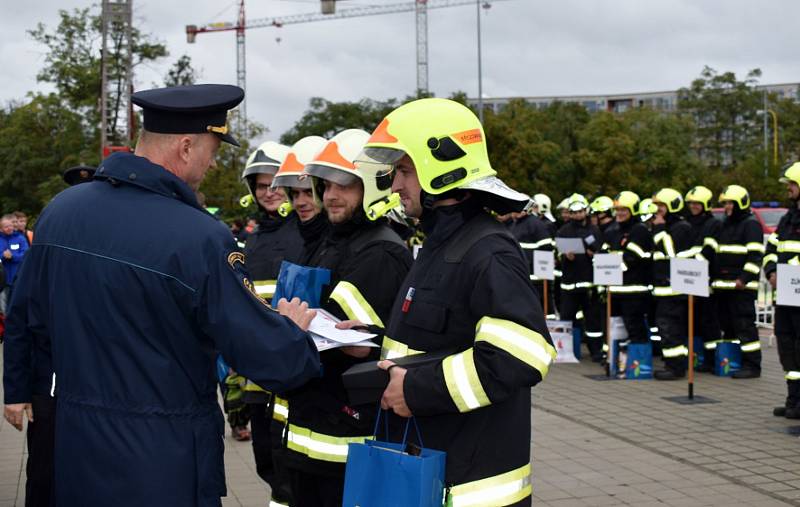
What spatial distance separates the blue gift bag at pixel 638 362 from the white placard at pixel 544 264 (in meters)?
2.33

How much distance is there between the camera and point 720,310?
1256cm

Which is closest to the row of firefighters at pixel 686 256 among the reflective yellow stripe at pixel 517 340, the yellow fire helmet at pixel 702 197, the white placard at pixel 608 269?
the yellow fire helmet at pixel 702 197

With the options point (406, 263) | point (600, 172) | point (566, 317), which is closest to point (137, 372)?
point (406, 263)

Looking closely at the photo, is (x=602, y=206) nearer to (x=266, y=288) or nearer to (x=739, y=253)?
(x=739, y=253)

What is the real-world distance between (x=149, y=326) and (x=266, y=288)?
2914 millimetres

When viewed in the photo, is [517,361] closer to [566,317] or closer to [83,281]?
[83,281]

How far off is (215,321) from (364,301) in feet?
4.01

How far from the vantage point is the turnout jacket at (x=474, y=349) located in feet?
10.2

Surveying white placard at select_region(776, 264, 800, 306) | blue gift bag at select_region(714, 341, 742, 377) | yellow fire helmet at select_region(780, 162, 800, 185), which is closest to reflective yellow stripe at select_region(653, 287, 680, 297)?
blue gift bag at select_region(714, 341, 742, 377)

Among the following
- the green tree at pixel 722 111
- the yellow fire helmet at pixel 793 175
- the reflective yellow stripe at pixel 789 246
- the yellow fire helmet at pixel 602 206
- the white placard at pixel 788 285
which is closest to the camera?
the white placard at pixel 788 285

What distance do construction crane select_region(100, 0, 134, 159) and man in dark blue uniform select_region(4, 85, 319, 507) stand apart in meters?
24.3

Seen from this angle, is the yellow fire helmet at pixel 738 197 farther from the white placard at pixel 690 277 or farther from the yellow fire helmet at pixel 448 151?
the yellow fire helmet at pixel 448 151

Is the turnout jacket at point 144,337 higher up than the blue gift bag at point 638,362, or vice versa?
the turnout jacket at point 144,337

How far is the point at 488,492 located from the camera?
10.7 ft
